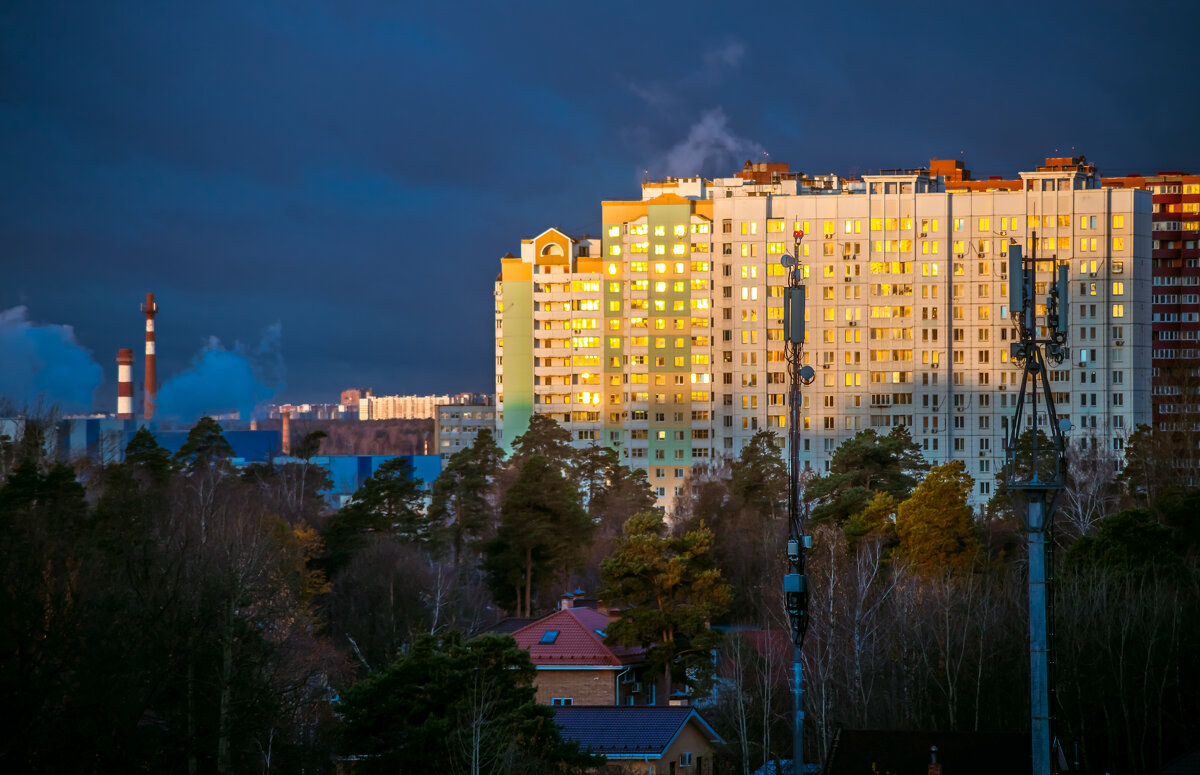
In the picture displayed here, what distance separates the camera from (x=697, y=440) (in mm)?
110125

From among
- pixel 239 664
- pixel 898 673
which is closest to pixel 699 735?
pixel 898 673

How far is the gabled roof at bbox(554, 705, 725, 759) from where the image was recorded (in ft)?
103

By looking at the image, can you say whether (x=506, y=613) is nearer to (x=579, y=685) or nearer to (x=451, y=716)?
(x=579, y=685)

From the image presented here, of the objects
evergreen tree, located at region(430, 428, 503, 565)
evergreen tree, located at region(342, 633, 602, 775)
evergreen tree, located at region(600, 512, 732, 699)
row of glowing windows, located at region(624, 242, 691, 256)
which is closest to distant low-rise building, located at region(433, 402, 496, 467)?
row of glowing windows, located at region(624, 242, 691, 256)

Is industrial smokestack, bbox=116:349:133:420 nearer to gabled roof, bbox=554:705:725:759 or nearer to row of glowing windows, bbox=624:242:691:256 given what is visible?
row of glowing windows, bbox=624:242:691:256

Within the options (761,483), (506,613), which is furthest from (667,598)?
(761,483)

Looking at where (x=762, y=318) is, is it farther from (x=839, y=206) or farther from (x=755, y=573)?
(x=755, y=573)

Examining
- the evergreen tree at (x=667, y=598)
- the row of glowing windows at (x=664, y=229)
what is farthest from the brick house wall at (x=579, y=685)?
the row of glowing windows at (x=664, y=229)

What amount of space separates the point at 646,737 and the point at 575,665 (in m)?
9.49

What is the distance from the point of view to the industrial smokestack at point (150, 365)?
387 ft

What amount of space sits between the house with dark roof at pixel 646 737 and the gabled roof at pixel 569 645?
761 centimetres

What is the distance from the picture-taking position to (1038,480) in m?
18.1

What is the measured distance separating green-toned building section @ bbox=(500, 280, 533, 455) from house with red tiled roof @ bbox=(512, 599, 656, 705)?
7462 cm

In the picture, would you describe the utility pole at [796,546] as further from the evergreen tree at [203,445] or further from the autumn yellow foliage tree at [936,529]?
the evergreen tree at [203,445]
